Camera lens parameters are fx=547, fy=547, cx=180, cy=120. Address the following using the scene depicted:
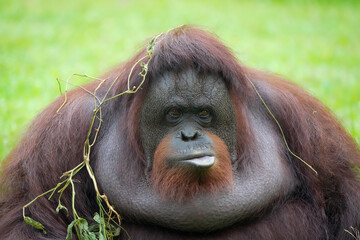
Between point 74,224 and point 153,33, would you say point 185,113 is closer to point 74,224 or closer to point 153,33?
point 74,224

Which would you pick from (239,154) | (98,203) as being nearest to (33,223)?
(98,203)

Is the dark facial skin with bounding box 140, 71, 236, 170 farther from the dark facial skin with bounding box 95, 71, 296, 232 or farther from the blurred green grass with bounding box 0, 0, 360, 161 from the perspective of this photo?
the blurred green grass with bounding box 0, 0, 360, 161

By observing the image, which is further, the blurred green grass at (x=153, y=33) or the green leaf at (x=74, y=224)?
the blurred green grass at (x=153, y=33)

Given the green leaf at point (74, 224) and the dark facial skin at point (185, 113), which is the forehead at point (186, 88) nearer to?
the dark facial skin at point (185, 113)

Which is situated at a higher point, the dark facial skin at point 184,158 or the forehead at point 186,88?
the forehead at point 186,88

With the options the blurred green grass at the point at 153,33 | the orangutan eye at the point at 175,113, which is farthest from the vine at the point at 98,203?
the blurred green grass at the point at 153,33

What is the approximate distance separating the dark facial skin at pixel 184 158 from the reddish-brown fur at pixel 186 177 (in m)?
0.05

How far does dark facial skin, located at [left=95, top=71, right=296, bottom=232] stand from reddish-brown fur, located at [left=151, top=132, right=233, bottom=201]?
0.05 meters

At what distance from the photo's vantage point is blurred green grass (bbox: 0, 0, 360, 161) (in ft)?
23.4

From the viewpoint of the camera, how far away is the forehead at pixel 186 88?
3.15 meters

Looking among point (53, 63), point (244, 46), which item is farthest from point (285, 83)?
point (244, 46)

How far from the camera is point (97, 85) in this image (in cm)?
379

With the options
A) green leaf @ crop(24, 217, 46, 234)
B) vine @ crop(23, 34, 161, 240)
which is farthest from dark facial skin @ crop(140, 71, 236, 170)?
green leaf @ crop(24, 217, 46, 234)

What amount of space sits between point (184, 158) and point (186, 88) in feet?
1.41
